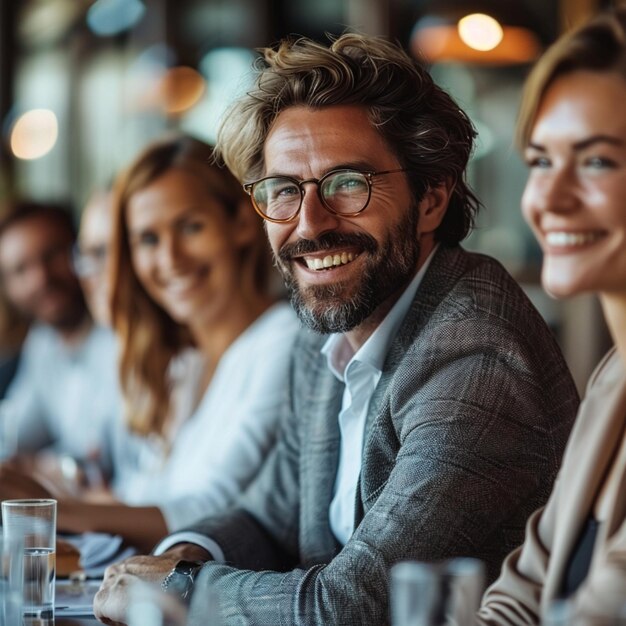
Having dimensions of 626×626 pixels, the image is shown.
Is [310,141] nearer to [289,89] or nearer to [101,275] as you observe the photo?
[289,89]

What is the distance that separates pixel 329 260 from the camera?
212 centimetres

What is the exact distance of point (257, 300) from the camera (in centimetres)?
326

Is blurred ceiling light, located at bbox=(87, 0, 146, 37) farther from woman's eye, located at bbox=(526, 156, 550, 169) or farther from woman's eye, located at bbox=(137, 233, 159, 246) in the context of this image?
woman's eye, located at bbox=(526, 156, 550, 169)

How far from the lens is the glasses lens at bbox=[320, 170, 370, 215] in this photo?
81.4 inches

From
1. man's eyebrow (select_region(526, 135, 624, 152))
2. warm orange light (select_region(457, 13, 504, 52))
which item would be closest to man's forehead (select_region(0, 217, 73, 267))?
warm orange light (select_region(457, 13, 504, 52))

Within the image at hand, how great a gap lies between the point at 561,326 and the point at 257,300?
222cm

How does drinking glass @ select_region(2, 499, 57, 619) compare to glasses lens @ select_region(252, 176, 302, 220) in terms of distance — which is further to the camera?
glasses lens @ select_region(252, 176, 302, 220)

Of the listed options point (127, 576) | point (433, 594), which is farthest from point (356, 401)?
point (433, 594)

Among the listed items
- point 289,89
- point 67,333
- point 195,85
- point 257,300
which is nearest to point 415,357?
point 289,89

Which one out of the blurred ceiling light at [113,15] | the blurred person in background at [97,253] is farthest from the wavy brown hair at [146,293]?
the blurred ceiling light at [113,15]

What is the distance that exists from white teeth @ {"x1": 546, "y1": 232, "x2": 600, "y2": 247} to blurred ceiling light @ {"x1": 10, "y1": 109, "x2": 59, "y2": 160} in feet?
20.5

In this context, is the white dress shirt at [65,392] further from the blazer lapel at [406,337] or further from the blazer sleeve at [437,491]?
the blazer sleeve at [437,491]

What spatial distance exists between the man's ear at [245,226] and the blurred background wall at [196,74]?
95cm

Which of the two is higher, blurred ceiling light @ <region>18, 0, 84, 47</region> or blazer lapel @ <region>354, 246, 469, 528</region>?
blurred ceiling light @ <region>18, 0, 84, 47</region>
